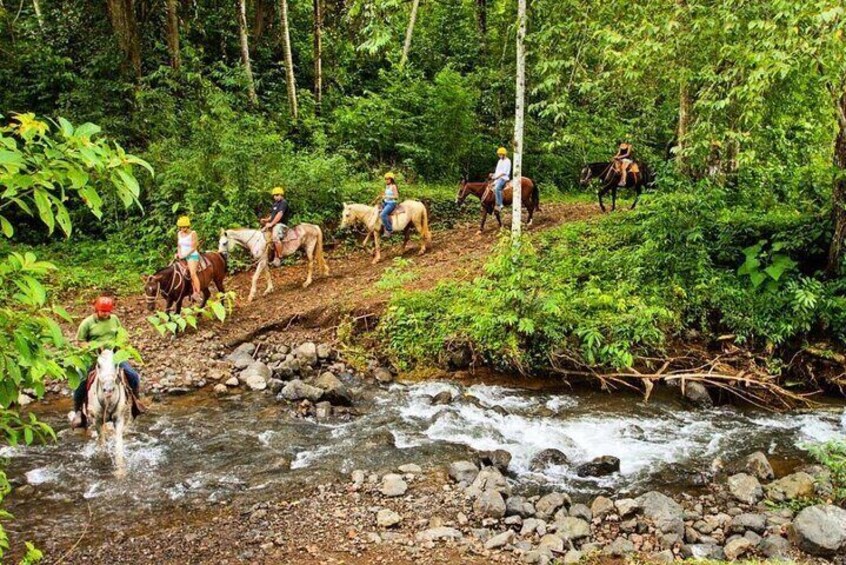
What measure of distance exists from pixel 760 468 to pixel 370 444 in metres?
4.73

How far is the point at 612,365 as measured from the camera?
9773mm

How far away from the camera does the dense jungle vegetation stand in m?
8.06

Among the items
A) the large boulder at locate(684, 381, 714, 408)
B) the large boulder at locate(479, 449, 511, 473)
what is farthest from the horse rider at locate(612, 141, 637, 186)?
the large boulder at locate(479, 449, 511, 473)

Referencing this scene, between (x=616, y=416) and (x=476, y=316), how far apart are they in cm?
271

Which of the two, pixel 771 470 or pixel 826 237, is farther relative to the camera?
pixel 826 237

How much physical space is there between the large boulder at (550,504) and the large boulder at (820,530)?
7.00 ft

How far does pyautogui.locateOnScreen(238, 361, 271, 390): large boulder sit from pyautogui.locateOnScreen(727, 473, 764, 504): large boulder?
6.81 metres

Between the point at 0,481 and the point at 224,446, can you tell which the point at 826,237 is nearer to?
the point at 224,446

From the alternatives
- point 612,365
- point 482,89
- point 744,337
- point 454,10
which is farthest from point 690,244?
point 454,10

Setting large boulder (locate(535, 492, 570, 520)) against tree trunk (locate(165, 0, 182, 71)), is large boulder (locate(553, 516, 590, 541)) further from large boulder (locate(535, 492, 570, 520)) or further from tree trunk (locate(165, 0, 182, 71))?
tree trunk (locate(165, 0, 182, 71))

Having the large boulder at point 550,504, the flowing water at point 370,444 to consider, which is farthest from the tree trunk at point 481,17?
the large boulder at point 550,504

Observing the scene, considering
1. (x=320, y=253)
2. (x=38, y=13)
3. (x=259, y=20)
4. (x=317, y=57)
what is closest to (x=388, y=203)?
(x=320, y=253)

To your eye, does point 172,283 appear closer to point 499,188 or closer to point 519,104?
point 519,104

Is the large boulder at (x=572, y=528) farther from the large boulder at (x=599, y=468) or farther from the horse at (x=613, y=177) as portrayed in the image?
the horse at (x=613, y=177)
